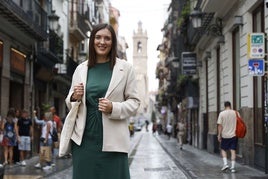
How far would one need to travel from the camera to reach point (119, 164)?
409cm

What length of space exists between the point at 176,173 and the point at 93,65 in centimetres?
1093

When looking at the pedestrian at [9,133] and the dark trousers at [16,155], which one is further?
the dark trousers at [16,155]

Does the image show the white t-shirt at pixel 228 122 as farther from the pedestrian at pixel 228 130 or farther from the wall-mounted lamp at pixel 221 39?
the wall-mounted lamp at pixel 221 39

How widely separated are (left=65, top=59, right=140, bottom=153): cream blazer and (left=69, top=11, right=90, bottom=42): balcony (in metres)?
32.2

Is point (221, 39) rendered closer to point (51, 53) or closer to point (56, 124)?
point (56, 124)

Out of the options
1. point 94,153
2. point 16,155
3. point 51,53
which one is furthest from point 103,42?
point 51,53

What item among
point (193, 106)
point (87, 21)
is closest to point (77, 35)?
point (87, 21)

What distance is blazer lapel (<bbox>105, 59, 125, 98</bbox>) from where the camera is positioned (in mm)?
4070

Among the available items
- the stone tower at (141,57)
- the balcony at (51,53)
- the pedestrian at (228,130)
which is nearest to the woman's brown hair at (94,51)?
the pedestrian at (228,130)

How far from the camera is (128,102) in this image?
162 inches

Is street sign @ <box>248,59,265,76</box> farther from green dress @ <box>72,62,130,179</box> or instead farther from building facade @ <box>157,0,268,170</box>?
green dress @ <box>72,62,130,179</box>

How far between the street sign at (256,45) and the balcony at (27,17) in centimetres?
707

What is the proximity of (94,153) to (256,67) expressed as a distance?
9.26m

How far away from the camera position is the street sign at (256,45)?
12.8 m
